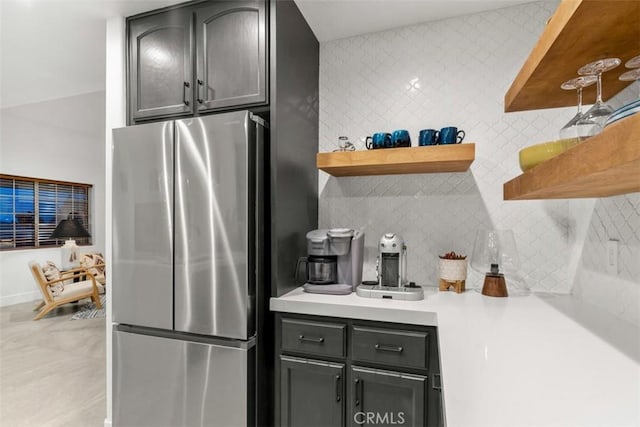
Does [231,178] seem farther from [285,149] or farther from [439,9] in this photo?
[439,9]

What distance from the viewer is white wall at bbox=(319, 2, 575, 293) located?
188 centimetres

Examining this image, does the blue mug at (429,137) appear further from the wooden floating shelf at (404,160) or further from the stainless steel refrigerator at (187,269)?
the stainless steel refrigerator at (187,269)

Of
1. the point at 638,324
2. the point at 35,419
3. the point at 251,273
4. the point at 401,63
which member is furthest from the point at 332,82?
the point at 35,419

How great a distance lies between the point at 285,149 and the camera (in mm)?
1828

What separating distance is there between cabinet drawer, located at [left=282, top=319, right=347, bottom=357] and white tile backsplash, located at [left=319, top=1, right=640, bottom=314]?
670mm

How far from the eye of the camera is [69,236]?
5129mm

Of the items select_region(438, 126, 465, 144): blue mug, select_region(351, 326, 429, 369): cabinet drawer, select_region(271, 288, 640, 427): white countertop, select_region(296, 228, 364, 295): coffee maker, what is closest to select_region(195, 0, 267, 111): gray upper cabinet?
select_region(296, 228, 364, 295): coffee maker

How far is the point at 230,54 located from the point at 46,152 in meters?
5.05

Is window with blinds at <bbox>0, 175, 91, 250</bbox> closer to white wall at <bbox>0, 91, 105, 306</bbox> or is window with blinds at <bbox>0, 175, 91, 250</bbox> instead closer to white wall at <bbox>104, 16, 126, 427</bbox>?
white wall at <bbox>0, 91, 105, 306</bbox>

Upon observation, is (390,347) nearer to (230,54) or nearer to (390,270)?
(390,270)

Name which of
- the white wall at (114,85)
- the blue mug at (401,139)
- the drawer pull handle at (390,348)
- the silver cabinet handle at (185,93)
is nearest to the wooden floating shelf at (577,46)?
the blue mug at (401,139)

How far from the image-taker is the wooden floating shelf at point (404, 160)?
1.71m

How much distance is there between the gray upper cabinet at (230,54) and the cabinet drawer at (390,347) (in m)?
1.28

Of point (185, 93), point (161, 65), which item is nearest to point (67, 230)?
point (161, 65)
